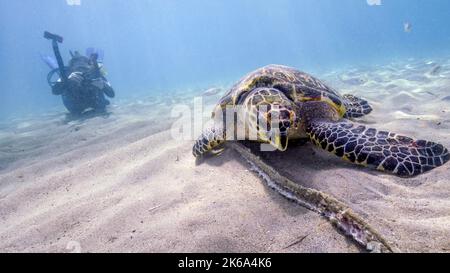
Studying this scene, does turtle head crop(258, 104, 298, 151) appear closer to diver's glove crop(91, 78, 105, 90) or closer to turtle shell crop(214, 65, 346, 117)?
turtle shell crop(214, 65, 346, 117)

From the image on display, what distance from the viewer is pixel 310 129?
3.45 metres

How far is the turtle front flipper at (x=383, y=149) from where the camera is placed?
9.24 feet

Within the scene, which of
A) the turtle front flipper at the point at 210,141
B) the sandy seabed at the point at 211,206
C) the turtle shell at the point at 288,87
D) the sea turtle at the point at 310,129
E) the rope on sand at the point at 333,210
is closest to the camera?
the rope on sand at the point at 333,210

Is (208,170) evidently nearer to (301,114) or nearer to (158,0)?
(301,114)

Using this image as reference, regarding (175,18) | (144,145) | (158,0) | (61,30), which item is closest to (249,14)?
(175,18)

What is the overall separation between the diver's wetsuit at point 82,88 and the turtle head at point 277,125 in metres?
11.7

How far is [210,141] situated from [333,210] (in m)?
2.03

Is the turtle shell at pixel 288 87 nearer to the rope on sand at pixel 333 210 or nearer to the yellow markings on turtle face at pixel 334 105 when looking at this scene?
the yellow markings on turtle face at pixel 334 105

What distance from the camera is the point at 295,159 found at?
3352 mm

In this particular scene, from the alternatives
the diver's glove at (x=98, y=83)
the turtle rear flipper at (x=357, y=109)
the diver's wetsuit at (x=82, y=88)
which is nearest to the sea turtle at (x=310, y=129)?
the turtle rear flipper at (x=357, y=109)

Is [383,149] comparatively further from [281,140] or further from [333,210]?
[333,210]

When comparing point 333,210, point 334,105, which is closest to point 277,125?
point 333,210
